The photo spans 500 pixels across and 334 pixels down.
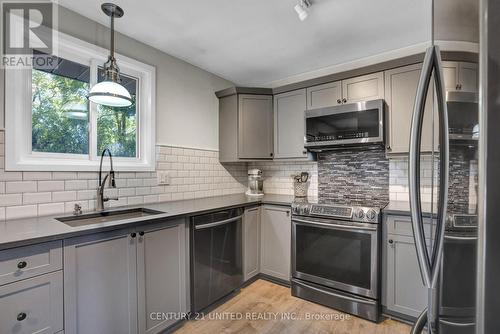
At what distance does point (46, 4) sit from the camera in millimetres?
1735

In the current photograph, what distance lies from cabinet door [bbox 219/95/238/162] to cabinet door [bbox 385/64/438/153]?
160 cm

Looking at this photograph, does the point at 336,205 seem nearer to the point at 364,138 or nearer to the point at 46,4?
the point at 364,138

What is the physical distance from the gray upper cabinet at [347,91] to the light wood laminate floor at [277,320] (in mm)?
1946

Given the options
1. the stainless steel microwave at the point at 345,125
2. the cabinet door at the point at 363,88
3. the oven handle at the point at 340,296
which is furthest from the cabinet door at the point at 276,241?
the cabinet door at the point at 363,88

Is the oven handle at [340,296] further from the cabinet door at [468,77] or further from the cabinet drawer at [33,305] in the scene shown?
the cabinet door at [468,77]

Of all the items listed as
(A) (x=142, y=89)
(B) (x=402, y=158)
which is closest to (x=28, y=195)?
(A) (x=142, y=89)

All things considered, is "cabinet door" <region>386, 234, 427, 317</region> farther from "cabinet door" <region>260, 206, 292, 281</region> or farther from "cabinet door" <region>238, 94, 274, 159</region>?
"cabinet door" <region>238, 94, 274, 159</region>

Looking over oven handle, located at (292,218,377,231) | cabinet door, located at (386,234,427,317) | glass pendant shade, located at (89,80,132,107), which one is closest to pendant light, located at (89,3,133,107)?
glass pendant shade, located at (89,80,132,107)

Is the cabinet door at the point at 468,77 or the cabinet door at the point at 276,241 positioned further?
the cabinet door at the point at 276,241

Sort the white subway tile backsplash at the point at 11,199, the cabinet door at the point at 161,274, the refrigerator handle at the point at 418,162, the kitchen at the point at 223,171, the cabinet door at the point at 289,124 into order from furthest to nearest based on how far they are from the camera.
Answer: the cabinet door at the point at 289,124, the cabinet door at the point at 161,274, the white subway tile backsplash at the point at 11,199, the kitchen at the point at 223,171, the refrigerator handle at the point at 418,162

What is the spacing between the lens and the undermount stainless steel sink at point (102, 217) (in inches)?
67.3

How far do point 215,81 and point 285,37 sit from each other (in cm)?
116

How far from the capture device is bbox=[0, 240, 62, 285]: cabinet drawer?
43.9 inches

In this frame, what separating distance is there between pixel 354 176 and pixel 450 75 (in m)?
2.12
